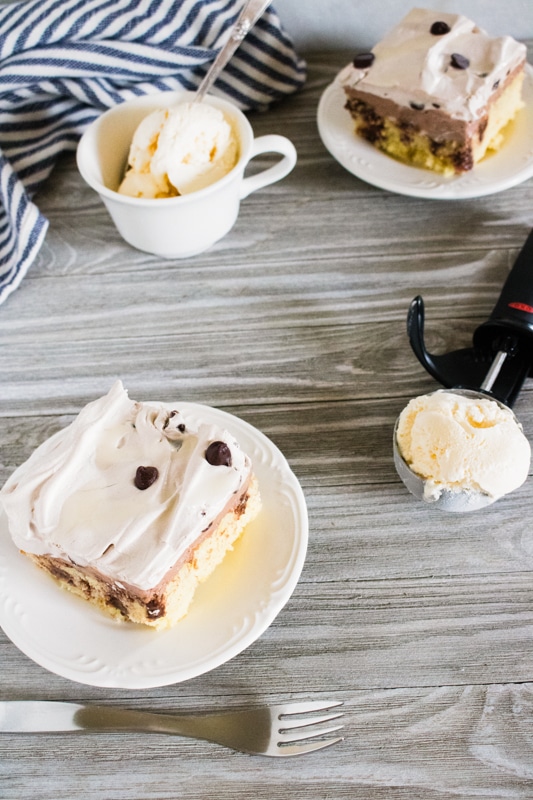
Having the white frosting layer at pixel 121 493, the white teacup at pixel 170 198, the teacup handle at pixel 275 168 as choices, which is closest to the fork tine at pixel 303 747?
the white frosting layer at pixel 121 493

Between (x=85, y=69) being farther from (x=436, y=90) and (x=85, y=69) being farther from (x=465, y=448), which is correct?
(x=465, y=448)

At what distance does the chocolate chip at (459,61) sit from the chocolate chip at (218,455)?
0.84m

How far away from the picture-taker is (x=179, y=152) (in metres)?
1.14

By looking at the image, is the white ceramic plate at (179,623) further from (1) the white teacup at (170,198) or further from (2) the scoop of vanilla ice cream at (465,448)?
(1) the white teacup at (170,198)

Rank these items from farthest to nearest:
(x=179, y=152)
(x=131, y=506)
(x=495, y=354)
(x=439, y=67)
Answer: (x=439, y=67) → (x=179, y=152) → (x=495, y=354) → (x=131, y=506)

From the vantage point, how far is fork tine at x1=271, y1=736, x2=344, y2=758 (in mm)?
770

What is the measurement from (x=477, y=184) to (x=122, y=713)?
1.01 m

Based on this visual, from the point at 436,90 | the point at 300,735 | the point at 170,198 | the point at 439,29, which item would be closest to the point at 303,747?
the point at 300,735

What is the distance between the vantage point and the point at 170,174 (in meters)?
1.14

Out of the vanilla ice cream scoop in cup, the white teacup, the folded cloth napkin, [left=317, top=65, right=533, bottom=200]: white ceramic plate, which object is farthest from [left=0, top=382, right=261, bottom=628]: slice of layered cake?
[left=317, top=65, right=533, bottom=200]: white ceramic plate

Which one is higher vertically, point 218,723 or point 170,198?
point 170,198

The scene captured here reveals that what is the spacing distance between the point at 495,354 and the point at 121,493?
1.89ft

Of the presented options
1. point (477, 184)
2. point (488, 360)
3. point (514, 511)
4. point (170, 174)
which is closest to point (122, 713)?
point (514, 511)

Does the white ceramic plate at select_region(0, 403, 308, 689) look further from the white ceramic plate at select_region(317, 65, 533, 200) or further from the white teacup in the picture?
the white ceramic plate at select_region(317, 65, 533, 200)
